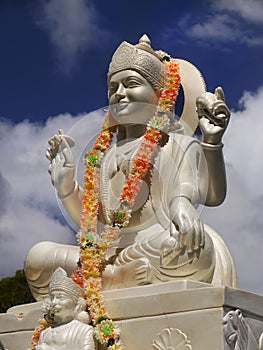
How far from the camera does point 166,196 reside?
21.7 feet

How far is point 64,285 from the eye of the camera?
6016mm

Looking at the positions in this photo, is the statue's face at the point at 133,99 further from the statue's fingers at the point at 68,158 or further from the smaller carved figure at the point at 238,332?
the smaller carved figure at the point at 238,332

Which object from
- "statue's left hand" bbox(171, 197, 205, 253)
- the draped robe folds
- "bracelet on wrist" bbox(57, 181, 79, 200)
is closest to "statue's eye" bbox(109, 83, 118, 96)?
the draped robe folds

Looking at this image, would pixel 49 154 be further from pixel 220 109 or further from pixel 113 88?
pixel 220 109

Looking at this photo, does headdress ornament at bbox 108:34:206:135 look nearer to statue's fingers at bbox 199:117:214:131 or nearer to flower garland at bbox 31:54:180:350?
flower garland at bbox 31:54:180:350

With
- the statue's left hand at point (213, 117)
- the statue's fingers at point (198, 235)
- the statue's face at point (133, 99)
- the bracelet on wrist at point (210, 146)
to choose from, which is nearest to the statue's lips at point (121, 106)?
the statue's face at point (133, 99)

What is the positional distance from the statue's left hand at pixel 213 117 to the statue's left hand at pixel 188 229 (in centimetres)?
61

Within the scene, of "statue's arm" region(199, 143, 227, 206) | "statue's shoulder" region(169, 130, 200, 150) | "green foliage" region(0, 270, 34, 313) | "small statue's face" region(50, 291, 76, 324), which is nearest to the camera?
"small statue's face" region(50, 291, 76, 324)

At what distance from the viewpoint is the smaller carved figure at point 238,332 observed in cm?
547

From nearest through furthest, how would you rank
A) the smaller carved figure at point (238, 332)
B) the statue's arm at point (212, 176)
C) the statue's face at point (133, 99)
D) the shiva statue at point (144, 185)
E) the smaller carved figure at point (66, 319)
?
the smaller carved figure at point (238, 332)
the smaller carved figure at point (66, 319)
the shiva statue at point (144, 185)
the statue's arm at point (212, 176)
the statue's face at point (133, 99)

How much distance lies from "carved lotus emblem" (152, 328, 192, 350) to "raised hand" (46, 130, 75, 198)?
5.96ft

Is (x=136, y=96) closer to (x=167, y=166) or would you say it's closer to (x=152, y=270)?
(x=167, y=166)

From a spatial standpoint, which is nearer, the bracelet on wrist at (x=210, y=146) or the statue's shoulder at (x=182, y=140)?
the bracelet on wrist at (x=210, y=146)

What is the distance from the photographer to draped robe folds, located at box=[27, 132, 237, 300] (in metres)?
6.31
